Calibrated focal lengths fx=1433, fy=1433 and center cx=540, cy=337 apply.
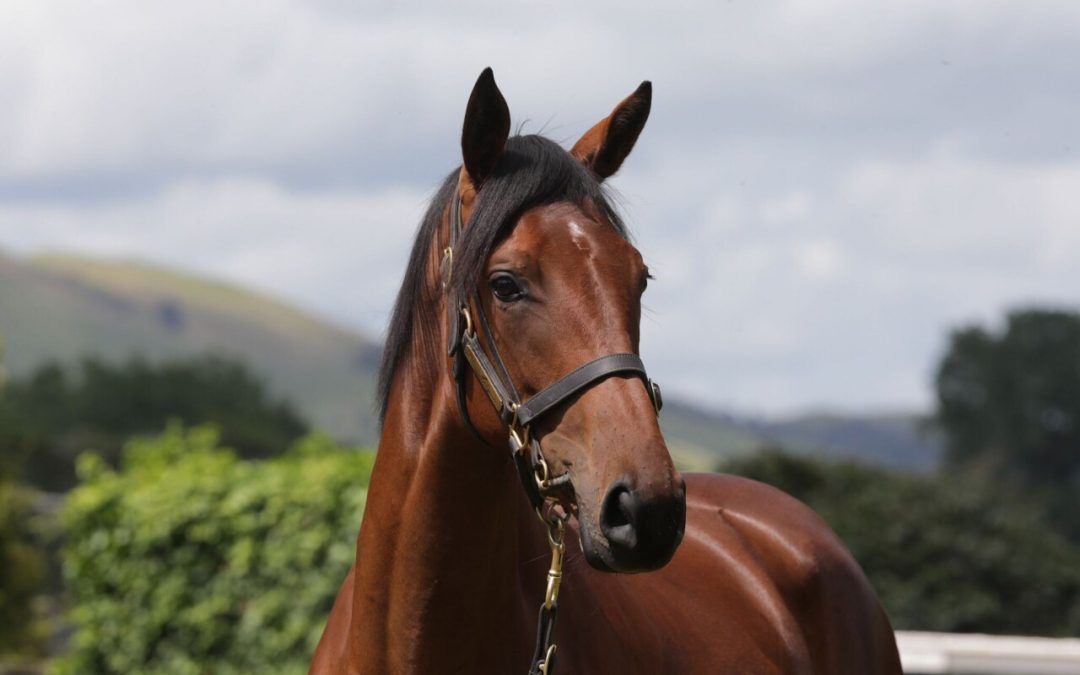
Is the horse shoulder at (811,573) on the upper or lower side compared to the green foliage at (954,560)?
upper

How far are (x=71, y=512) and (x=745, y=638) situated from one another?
579 cm

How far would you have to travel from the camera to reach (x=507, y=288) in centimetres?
296

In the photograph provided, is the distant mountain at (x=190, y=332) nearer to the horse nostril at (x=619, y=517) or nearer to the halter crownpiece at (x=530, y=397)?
the halter crownpiece at (x=530, y=397)

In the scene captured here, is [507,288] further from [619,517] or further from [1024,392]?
[1024,392]

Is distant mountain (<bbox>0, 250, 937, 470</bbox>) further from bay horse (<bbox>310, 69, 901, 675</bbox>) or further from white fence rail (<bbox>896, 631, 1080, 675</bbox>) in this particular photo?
bay horse (<bbox>310, 69, 901, 675</bbox>)

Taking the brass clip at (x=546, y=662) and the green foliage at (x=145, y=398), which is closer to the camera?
the brass clip at (x=546, y=662)

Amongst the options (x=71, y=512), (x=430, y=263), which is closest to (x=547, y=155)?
(x=430, y=263)

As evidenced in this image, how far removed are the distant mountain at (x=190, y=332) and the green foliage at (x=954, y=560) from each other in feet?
263

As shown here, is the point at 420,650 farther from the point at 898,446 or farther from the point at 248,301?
the point at 248,301

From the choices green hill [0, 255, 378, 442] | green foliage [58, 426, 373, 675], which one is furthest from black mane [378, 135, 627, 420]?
green hill [0, 255, 378, 442]

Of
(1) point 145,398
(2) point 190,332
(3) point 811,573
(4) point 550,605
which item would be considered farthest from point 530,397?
(2) point 190,332

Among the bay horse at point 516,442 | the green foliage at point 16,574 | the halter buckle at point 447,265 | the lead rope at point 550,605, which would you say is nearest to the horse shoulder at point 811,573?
the bay horse at point 516,442

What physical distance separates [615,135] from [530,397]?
0.81 meters

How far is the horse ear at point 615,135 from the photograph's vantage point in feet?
11.1
